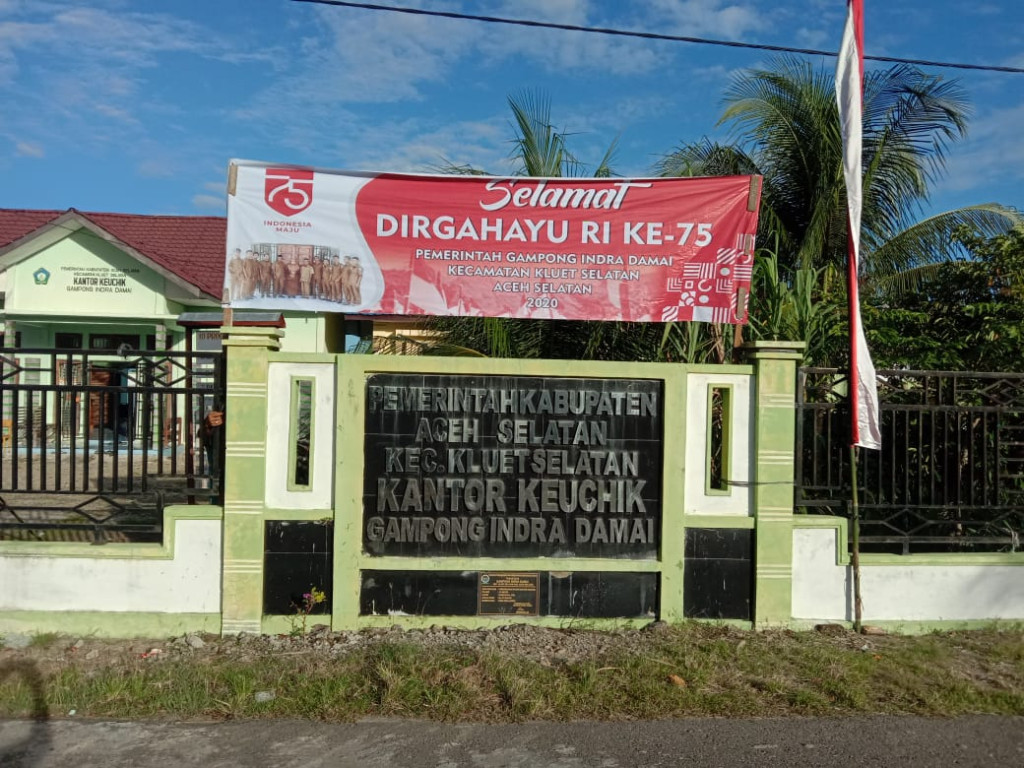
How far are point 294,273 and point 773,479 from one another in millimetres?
3776

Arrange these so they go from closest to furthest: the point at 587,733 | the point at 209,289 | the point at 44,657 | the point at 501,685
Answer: the point at 587,733
the point at 501,685
the point at 44,657
the point at 209,289

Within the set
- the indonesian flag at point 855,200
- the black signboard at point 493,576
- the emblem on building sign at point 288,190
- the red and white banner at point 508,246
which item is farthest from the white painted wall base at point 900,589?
the emblem on building sign at point 288,190

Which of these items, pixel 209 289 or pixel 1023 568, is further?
pixel 209 289

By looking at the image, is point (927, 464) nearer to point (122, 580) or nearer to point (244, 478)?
point (244, 478)

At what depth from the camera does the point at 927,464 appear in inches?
253

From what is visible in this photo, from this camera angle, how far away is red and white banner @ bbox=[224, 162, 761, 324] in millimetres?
5914

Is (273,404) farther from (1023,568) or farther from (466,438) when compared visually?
(1023,568)

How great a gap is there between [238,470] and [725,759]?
354 centimetres

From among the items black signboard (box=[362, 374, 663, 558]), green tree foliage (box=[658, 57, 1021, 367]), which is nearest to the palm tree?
green tree foliage (box=[658, 57, 1021, 367])

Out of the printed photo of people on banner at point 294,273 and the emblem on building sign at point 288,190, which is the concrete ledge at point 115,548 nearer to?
the printed photo of people on banner at point 294,273

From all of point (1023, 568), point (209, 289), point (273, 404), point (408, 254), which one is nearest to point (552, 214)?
point (408, 254)

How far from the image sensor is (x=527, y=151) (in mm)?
7781

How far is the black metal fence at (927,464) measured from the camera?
19.4 feet

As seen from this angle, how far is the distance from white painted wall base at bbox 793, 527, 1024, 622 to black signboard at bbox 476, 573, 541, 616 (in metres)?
1.88
